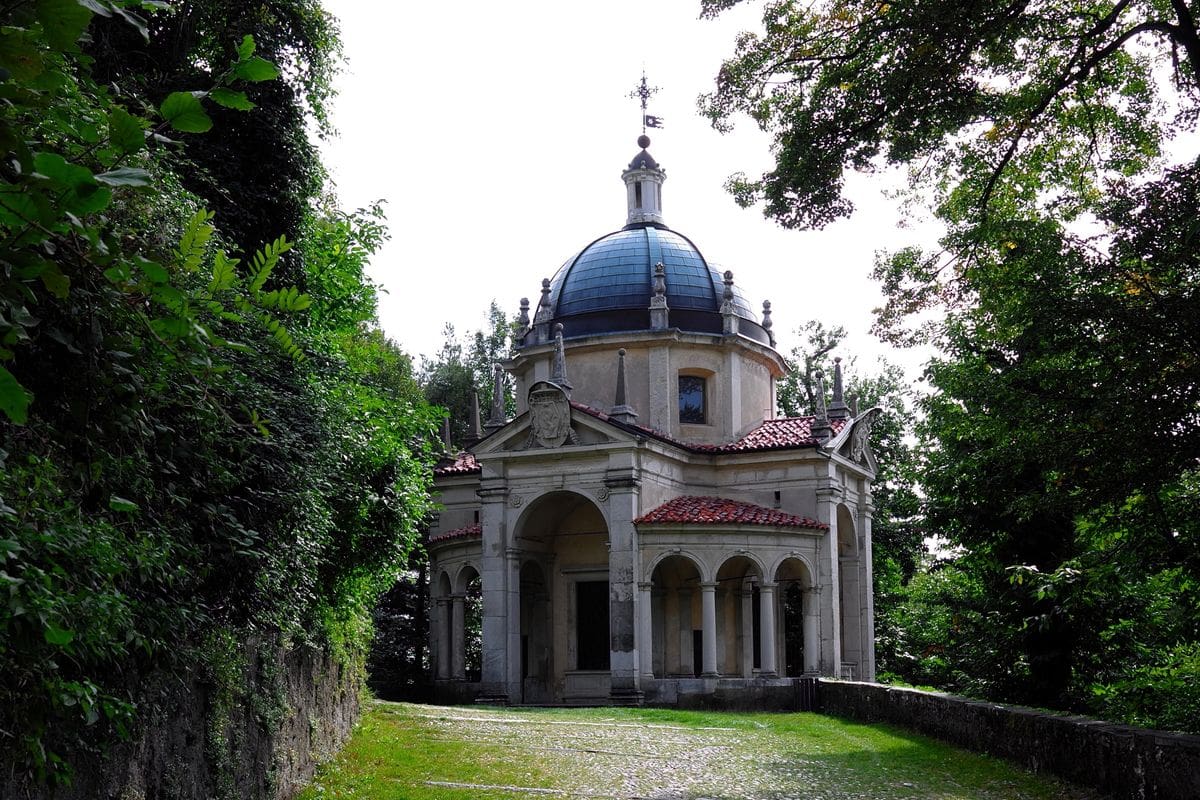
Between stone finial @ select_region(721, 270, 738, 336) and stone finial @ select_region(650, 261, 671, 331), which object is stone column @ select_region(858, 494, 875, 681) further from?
stone finial @ select_region(650, 261, 671, 331)

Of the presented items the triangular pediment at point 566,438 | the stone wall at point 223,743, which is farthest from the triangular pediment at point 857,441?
the stone wall at point 223,743

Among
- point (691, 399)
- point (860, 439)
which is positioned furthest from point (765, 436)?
point (860, 439)

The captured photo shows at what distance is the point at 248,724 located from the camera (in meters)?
10.1

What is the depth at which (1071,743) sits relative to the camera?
470 inches

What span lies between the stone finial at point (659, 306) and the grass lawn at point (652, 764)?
14.1 meters

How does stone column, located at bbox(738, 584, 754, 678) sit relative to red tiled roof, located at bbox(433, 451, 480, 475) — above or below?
below

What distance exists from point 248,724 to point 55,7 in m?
8.08

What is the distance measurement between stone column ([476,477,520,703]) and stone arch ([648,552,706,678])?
4.17m

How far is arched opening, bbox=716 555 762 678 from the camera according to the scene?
3222cm

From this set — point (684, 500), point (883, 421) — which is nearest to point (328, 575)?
point (684, 500)

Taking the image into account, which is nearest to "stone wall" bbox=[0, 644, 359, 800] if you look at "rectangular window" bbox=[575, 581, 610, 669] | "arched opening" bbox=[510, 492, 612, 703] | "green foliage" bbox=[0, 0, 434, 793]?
"green foliage" bbox=[0, 0, 434, 793]

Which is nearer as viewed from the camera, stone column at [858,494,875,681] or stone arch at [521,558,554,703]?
stone arch at [521,558,554,703]

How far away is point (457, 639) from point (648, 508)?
25.9 ft

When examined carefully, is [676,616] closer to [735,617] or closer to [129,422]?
[735,617]
